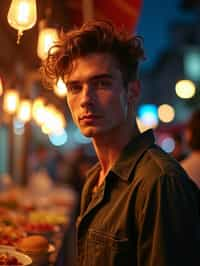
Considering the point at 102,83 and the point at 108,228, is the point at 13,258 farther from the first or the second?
the point at 102,83

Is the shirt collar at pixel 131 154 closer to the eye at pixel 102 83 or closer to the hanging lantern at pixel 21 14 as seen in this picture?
the eye at pixel 102 83

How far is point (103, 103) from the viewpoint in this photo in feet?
9.02

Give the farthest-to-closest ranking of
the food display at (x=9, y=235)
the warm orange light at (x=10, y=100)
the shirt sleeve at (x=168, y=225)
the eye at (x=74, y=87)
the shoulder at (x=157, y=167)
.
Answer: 1. the warm orange light at (x=10, y=100)
2. the food display at (x=9, y=235)
3. the eye at (x=74, y=87)
4. the shoulder at (x=157, y=167)
5. the shirt sleeve at (x=168, y=225)

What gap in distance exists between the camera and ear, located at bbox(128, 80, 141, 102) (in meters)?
2.93

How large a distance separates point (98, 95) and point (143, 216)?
2.44ft

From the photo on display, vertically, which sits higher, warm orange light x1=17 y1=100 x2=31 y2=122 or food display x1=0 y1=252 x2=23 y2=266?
warm orange light x1=17 y1=100 x2=31 y2=122

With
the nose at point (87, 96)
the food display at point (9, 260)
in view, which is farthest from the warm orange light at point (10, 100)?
the nose at point (87, 96)

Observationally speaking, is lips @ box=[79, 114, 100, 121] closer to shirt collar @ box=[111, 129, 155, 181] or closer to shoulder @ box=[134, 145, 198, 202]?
shirt collar @ box=[111, 129, 155, 181]

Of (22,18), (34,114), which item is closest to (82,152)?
(34,114)

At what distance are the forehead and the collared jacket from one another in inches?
16.6

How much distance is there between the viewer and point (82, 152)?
14227 millimetres

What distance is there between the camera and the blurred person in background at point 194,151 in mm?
5207

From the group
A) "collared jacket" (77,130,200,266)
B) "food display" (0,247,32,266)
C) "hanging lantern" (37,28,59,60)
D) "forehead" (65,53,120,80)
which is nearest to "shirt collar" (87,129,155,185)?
"collared jacket" (77,130,200,266)

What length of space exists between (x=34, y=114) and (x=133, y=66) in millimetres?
6975
